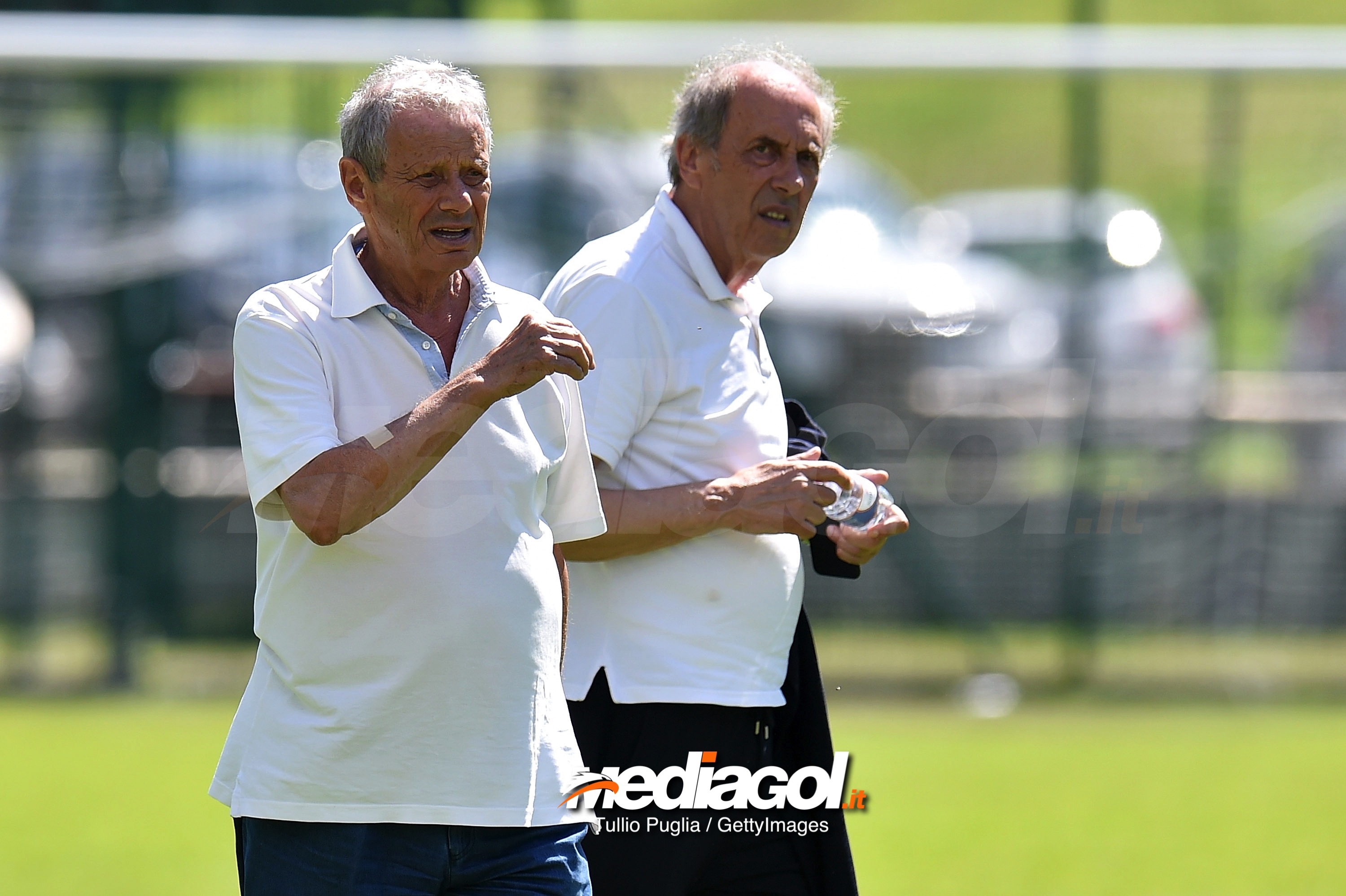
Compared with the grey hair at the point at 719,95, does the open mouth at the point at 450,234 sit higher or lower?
lower

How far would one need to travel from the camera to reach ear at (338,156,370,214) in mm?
2016

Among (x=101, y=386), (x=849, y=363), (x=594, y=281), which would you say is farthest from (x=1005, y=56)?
(x=594, y=281)

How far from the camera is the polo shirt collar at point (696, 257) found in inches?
98.1

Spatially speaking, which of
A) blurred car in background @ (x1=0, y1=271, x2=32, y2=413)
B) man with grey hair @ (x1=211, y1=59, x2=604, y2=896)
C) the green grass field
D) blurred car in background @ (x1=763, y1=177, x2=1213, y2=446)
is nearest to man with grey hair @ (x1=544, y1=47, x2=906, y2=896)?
man with grey hair @ (x1=211, y1=59, x2=604, y2=896)

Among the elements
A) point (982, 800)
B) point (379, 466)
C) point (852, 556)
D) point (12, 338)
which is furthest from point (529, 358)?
point (12, 338)

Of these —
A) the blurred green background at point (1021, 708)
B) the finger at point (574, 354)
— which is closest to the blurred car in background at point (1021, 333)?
the blurred green background at point (1021, 708)

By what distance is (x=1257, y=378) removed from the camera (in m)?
6.72

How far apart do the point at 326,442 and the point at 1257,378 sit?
5647mm

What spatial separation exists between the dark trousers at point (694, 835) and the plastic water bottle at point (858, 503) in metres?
0.33

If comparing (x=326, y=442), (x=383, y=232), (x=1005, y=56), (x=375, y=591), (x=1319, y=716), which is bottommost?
(x=1319, y=716)

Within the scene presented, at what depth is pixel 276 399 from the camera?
1.89 meters

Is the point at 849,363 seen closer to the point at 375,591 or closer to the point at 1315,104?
the point at 1315,104

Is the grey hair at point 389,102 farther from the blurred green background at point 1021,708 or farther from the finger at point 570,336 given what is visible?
the blurred green background at point 1021,708

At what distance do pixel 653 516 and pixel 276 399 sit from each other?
0.67 meters
